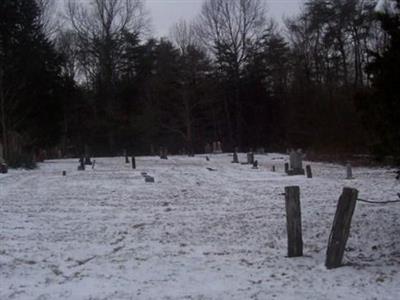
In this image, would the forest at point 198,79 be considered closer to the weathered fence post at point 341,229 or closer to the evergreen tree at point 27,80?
the evergreen tree at point 27,80

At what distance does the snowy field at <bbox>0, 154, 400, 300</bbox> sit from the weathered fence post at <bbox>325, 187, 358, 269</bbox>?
0.54 ft

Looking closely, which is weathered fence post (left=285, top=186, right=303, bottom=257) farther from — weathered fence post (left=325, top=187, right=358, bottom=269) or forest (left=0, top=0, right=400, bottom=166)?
forest (left=0, top=0, right=400, bottom=166)

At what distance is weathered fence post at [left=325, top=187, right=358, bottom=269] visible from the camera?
293 inches

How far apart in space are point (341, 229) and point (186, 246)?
2941 mm

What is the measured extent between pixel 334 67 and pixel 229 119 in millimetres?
13722

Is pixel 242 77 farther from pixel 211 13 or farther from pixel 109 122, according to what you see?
pixel 109 122

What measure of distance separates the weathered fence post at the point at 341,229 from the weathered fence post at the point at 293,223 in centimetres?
83

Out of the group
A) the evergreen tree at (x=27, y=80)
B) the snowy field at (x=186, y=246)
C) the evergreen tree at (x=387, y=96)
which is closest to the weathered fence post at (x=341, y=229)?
the snowy field at (x=186, y=246)

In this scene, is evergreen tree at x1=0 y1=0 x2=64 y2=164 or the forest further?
the forest

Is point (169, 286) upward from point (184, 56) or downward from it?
downward

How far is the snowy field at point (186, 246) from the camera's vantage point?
6.61 meters

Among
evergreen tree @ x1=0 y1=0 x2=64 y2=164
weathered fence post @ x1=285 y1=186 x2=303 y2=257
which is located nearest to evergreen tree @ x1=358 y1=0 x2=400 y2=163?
weathered fence post @ x1=285 y1=186 x2=303 y2=257

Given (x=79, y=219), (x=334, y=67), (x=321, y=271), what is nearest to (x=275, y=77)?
(x=334, y=67)

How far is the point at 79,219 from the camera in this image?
12188 mm
